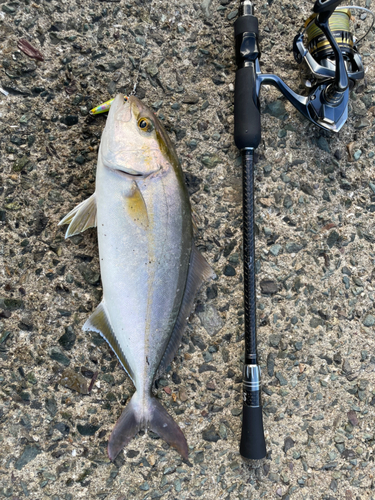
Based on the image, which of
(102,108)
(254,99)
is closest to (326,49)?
(254,99)

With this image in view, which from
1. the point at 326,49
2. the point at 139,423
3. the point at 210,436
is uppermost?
the point at 326,49

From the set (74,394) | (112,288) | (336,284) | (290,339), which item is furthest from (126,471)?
(336,284)

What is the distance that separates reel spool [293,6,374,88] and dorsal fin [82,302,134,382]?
1359 mm

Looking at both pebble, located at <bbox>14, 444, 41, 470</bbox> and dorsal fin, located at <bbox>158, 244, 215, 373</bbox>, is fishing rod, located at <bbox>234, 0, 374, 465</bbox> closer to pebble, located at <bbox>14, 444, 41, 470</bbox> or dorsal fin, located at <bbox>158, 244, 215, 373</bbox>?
dorsal fin, located at <bbox>158, 244, 215, 373</bbox>

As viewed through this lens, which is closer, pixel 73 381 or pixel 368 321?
pixel 73 381

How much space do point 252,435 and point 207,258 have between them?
76cm

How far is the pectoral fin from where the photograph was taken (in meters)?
1.47

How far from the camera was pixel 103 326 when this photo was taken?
150 cm

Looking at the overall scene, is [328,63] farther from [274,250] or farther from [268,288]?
[268,288]

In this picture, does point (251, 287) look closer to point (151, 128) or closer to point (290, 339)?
point (290, 339)

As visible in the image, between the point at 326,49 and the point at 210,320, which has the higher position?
the point at 326,49

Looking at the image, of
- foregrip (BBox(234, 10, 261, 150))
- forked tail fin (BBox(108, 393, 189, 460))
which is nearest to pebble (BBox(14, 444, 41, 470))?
forked tail fin (BBox(108, 393, 189, 460))

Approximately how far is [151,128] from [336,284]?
3.63ft

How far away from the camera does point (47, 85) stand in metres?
1.58
